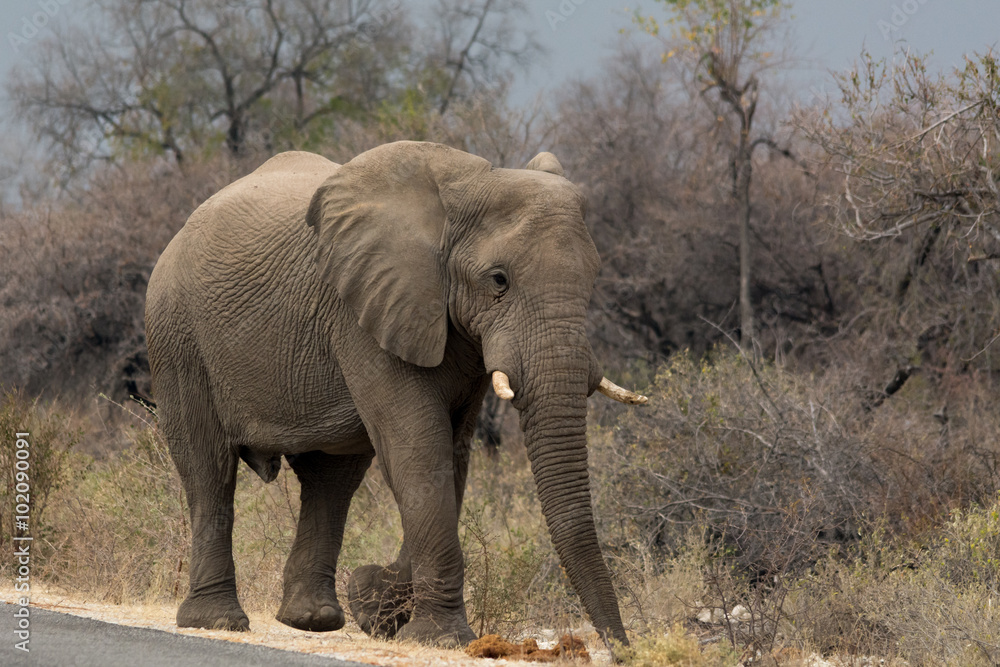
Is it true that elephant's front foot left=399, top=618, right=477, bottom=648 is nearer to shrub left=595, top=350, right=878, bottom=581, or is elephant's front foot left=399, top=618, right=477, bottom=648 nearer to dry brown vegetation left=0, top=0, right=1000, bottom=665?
dry brown vegetation left=0, top=0, right=1000, bottom=665

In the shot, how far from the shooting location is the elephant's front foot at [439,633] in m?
6.51

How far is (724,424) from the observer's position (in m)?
10.3

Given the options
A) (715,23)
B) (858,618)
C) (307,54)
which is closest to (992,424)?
(858,618)

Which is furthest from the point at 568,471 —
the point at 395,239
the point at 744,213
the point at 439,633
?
the point at 744,213

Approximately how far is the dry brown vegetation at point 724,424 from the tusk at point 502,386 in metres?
1.38

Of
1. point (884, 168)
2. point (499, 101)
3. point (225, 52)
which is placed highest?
point (225, 52)

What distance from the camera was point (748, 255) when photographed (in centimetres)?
1862

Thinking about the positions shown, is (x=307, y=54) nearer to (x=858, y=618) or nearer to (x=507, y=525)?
(x=507, y=525)

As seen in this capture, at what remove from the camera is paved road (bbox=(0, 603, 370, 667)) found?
5645mm

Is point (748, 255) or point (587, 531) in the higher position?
point (748, 255)

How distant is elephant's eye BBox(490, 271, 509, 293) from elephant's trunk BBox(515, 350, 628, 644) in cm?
47

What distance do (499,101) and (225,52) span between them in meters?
12.2

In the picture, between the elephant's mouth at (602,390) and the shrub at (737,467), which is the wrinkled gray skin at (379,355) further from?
the shrub at (737,467)

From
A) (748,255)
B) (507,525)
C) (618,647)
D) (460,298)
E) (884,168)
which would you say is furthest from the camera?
(748,255)
